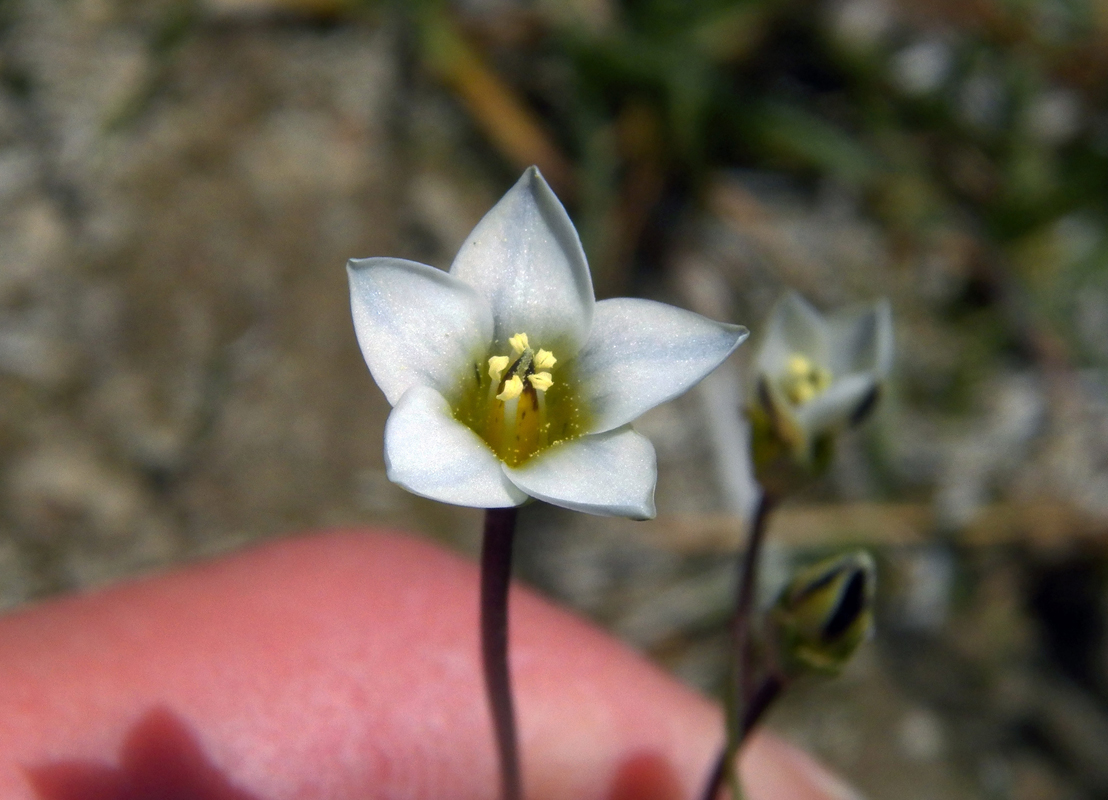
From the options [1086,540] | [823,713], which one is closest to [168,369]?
[823,713]

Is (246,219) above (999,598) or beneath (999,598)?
above

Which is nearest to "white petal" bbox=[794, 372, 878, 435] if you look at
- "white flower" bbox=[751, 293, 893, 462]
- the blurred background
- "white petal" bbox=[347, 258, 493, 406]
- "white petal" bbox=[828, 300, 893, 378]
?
"white flower" bbox=[751, 293, 893, 462]

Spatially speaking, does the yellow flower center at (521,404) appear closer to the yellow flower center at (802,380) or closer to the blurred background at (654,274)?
the yellow flower center at (802,380)

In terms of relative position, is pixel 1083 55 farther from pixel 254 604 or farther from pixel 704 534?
pixel 254 604

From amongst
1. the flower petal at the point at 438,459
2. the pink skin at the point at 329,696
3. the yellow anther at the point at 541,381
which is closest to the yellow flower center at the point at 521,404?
the yellow anther at the point at 541,381

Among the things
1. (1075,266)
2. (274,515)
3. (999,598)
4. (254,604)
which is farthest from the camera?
(1075,266)

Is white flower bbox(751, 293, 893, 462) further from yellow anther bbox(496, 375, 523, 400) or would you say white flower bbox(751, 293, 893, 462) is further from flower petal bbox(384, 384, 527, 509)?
flower petal bbox(384, 384, 527, 509)
